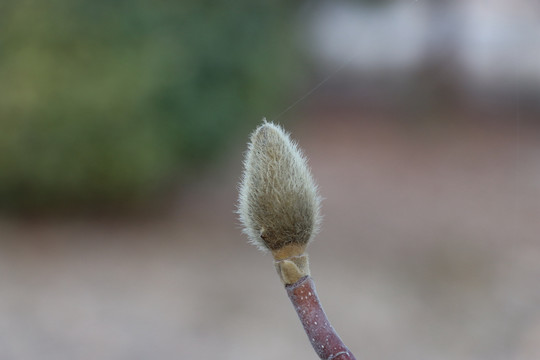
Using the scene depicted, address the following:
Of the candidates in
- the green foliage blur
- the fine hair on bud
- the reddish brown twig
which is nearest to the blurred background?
the green foliage blur

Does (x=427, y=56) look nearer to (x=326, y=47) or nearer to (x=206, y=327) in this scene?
(x=326, y=47)

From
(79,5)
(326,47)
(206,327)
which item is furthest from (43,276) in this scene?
(326,47)

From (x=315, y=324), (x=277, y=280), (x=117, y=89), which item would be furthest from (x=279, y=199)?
(x=277, y=280)

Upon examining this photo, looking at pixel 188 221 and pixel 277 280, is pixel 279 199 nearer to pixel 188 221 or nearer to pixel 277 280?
pixel 277 280

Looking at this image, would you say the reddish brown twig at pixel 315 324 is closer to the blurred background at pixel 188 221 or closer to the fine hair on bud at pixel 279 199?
the fine hair on bud at pixel 279 199

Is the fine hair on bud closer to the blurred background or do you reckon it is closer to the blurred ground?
the blurred background

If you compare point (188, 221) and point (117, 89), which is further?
point (188, 221)
